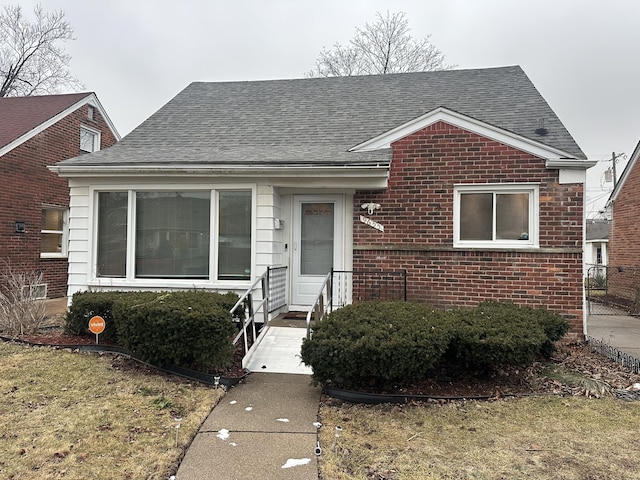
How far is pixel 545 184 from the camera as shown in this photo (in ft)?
22.0

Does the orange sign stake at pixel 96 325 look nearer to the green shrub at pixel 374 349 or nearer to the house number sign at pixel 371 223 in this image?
the green shrub at pixel 374 349

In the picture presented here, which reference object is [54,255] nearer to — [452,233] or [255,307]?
[255,307]

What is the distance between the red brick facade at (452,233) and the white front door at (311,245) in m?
0.60

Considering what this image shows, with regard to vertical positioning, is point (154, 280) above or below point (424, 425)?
above

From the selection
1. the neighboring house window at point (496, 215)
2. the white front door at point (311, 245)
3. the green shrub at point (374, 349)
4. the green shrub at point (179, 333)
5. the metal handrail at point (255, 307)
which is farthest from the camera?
the white front door at point (311, 245)

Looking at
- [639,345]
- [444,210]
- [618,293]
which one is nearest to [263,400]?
[444,210]

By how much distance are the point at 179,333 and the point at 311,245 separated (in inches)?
137

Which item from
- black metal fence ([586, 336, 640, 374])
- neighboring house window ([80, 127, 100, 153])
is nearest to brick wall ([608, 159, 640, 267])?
black metal fence ([586, 336, 640, 374])

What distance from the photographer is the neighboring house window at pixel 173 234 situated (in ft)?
23.8

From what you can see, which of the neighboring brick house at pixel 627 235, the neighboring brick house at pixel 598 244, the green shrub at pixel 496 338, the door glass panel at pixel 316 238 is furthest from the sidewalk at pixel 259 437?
the neighboring brick house at pixel 598 244

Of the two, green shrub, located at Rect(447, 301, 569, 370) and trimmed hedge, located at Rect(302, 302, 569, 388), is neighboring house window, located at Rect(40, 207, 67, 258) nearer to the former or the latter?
trimmed hedge, located at Rect(302, 302, 569, 388)

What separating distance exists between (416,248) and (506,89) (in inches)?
182

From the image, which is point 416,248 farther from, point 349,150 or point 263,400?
point 263,400

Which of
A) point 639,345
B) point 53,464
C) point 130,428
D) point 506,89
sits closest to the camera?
point 53,464
